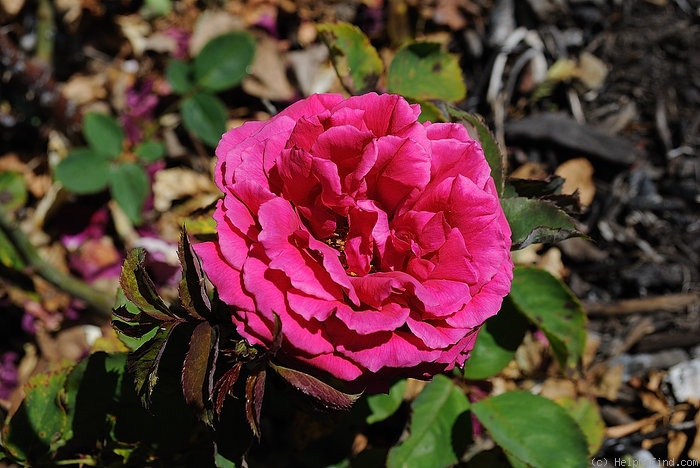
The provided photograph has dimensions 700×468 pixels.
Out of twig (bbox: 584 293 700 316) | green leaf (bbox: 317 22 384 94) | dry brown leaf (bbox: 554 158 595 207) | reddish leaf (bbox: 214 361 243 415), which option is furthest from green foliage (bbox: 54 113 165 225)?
twig (bbox: 584 293 700 316)

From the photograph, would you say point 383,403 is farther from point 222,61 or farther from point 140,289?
point 222,61

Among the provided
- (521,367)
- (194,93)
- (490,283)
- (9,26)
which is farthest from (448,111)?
(9,26)

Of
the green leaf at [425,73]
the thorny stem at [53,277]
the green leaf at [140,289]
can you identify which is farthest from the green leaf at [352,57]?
the thorny stem at [53,277]

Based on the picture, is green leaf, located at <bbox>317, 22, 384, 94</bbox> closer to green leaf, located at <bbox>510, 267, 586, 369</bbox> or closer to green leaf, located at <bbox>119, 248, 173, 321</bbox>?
green leaf, located at <bbox>510, 267, 586, 369</bbox>

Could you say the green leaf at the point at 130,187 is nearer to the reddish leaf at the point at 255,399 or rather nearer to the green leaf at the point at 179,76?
the green leaf at the point at 179,76

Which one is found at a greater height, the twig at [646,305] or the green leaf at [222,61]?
the green leaf at [222,61]

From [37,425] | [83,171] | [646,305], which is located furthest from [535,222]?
[83,171]
